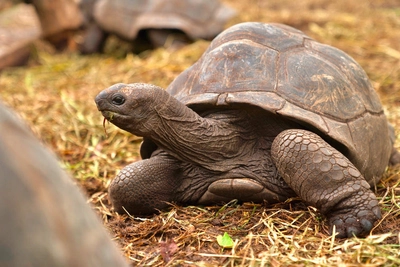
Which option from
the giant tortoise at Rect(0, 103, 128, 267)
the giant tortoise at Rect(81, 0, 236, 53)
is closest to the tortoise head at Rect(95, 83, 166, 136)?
the giant tortoise at Rect(0, 103, 128, 267)

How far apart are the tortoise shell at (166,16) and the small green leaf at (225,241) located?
7006 millimetres

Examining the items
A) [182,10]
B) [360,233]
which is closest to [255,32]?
[360,233]

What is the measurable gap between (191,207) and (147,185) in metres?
0.30

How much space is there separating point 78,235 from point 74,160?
3420 millimetres

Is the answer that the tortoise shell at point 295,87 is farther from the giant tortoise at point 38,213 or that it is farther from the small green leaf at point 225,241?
the giant tortoise at point 38,213

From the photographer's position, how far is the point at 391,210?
11.1 feet

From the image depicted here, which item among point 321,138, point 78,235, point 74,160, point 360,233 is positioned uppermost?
point 78,235

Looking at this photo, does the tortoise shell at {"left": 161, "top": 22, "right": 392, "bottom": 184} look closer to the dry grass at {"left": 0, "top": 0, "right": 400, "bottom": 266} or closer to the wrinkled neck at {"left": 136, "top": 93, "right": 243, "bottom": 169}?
the wrinkled neck at {"left": 136, "top": 93, "right": 243, "bottom": 169}

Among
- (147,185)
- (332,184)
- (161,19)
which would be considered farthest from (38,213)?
(161,19)

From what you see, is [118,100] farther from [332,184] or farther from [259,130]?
[332,184]

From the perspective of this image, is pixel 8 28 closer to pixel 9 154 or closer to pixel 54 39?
pixel 54 39

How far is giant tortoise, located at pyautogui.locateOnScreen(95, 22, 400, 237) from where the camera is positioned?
124 inches

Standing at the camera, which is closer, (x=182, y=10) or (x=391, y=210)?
(x=391, y=210)

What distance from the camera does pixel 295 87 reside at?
345 cm
